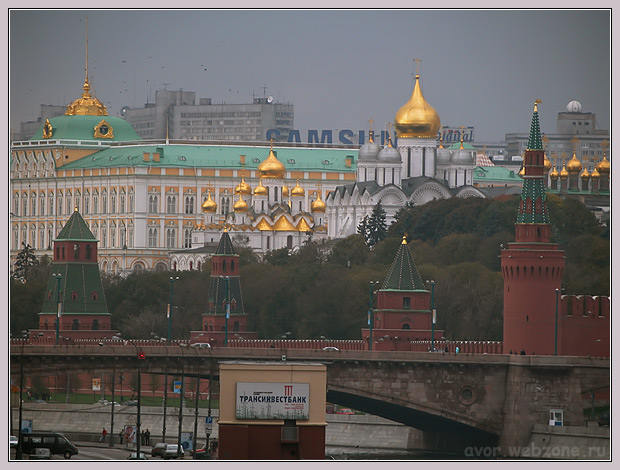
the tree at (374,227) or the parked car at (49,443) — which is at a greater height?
the tree at (374,227)

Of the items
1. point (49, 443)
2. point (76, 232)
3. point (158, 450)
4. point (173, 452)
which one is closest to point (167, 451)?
point (173, 452)

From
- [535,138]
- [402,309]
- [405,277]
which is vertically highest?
[535,138]

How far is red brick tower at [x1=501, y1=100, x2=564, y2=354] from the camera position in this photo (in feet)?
407

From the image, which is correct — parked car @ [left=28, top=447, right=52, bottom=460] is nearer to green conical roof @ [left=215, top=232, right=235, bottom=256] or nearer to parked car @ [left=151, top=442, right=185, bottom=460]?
parked car @ [left=151, top=442, right=185, bottom=460]

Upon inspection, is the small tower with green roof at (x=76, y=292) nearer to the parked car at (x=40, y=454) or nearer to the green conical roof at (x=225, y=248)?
the green conical roof at (x=225, y=248)

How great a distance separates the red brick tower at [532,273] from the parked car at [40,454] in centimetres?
2884

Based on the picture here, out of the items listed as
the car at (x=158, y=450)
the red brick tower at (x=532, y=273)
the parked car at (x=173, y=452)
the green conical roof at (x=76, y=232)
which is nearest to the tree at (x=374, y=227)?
the green conical roof at (x=76, y=232)

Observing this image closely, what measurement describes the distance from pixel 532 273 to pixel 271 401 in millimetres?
35433

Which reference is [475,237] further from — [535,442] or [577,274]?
[535,442]

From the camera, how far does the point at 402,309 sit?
5344 inches

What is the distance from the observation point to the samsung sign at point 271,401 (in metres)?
92.9

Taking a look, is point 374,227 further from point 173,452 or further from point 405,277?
point 173,452

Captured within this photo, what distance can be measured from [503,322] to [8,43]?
40.8m

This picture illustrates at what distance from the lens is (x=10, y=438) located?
99.3 meters
